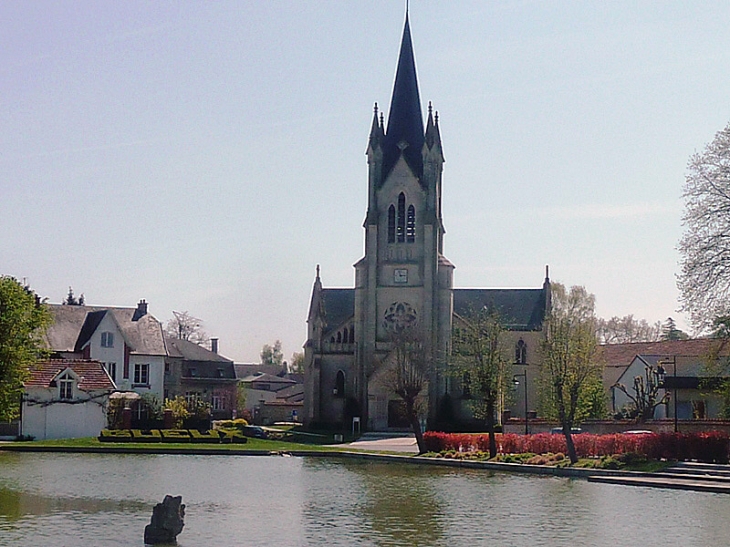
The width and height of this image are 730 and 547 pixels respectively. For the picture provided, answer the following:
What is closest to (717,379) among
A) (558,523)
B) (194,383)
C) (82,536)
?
(558,523)

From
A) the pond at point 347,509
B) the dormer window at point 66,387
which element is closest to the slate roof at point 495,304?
the dormer window at point 66,387

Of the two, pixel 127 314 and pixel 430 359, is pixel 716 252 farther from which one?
pixel 127 314

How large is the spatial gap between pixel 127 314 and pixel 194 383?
15.1m

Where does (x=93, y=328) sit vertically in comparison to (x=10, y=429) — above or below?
above

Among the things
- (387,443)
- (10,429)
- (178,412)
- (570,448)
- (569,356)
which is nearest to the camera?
(570,448)

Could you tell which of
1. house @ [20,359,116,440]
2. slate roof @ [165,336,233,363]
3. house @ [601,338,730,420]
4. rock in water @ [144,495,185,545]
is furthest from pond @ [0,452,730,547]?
slate roof @ [165,336,233,363]

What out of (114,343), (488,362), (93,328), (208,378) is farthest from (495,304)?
(488,362)

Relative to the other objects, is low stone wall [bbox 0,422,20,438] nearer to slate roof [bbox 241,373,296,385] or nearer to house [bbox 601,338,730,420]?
house [bbox 601,338,730,420]

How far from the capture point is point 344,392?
7956 centimetres

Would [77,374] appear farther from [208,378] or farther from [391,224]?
[208,378]

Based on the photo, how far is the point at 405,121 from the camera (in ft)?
260

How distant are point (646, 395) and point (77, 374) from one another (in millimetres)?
35919

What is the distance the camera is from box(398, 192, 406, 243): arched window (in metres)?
79.0

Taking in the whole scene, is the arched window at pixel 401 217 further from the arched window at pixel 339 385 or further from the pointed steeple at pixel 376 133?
the arched window at pixel 339 385
